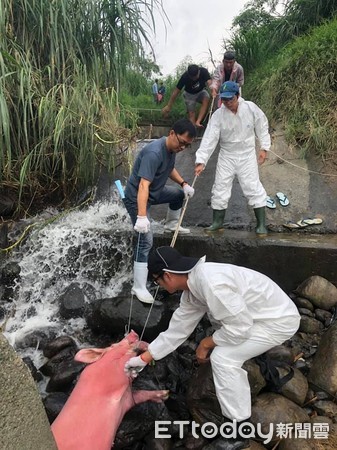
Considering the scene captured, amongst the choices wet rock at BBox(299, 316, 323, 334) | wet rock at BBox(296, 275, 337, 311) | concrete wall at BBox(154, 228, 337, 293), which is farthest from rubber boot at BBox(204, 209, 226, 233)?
wet rock at BBox(299, 316, 323, 334)

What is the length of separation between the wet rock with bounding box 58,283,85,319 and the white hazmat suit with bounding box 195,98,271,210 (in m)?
2.06

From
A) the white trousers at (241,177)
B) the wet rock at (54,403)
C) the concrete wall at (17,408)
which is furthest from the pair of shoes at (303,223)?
the concrete wall at (17,408)

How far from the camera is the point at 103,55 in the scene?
5.73 metres

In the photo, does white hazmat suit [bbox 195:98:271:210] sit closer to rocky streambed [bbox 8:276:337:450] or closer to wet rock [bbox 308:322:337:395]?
rocky streambed [bbox 8:276:337:450]

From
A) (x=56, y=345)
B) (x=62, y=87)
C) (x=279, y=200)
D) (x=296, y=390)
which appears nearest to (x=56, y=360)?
(x=56, y=345)

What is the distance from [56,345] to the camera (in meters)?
3.68

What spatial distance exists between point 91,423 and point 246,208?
12.9 ft

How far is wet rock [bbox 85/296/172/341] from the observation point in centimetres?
376

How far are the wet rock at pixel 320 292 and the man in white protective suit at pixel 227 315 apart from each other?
1.43 m

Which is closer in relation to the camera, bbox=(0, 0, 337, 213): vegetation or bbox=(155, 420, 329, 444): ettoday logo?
bbox=(155, 420, 329, 444): ettoday logo

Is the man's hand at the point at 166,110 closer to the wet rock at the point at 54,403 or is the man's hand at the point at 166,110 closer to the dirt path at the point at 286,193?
the dirt path at the point at 286,193

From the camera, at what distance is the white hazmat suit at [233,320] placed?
2506mm

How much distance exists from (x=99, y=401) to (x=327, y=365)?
1.87 meters

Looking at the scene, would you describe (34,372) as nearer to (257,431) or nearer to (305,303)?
(257,431)
